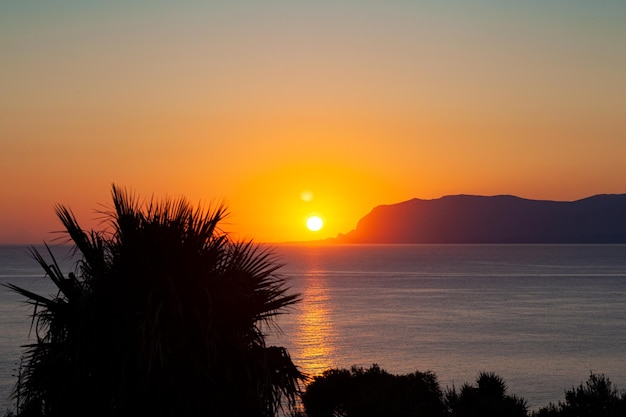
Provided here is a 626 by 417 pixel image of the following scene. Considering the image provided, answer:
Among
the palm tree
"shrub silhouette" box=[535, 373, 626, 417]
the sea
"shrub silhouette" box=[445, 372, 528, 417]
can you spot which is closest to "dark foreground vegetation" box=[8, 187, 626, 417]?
the palm tree

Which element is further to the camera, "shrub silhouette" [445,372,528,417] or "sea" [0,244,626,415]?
"sea" [0,244,626,415]

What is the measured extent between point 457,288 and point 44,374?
162 metres

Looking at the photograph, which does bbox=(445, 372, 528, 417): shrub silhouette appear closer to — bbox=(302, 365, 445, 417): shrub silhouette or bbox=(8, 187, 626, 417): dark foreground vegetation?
bbox=(302, 365, 445, 417): shrub silhouette

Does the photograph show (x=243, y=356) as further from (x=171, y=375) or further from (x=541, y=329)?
(x=541, y=329)

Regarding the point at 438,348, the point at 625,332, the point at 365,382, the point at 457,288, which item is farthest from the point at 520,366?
the point at 457,288

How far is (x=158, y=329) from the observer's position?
11883 millimetres

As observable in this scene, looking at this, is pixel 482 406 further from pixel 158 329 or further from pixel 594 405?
pixel 158 329

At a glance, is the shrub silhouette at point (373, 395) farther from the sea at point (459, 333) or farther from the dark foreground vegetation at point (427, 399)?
the sea at point (459, 333)

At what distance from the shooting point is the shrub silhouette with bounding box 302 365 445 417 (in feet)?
71.5

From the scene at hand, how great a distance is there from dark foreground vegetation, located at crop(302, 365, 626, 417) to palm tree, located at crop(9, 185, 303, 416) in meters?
7.67

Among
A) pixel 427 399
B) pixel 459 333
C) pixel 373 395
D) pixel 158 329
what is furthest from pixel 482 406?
pixel 459 333

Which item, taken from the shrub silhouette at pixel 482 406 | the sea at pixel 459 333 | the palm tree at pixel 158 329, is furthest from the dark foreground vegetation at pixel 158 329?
the sea at pixel 459 333

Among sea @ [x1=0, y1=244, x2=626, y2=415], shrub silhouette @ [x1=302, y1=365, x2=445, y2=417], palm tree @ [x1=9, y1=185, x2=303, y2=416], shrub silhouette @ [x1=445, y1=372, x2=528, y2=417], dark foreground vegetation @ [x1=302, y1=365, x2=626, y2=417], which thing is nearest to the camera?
palm tree @ [x1=9, y1=185, x2=303, y2=416]

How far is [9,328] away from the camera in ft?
319
